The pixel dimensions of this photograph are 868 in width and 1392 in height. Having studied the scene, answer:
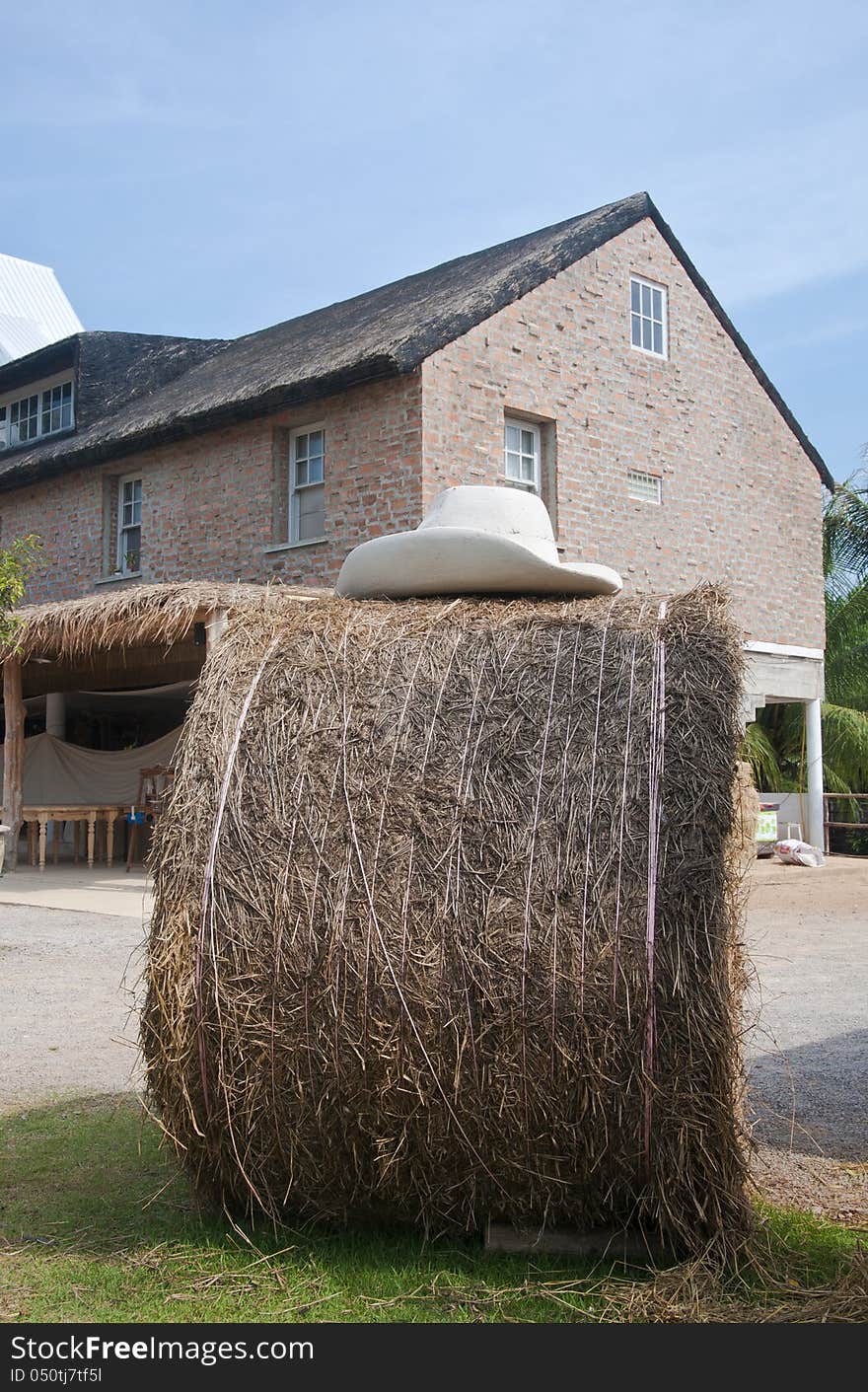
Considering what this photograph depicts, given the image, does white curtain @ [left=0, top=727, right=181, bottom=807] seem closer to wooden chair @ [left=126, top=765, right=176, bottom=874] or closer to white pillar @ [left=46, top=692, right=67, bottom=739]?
wooden chair @ [left=126, top=765, right=176, bottom=874]

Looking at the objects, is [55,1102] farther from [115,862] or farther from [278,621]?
[115,862]

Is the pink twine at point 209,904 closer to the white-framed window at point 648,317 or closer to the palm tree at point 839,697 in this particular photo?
the white-framed window at point 648,317

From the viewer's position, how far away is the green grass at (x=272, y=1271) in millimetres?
3146

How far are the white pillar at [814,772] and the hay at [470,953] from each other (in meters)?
14.7

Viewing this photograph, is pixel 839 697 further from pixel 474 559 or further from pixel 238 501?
pixel 474 559

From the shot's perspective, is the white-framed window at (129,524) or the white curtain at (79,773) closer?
the white curtain at (79,773)

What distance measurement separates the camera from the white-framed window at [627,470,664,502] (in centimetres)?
1467

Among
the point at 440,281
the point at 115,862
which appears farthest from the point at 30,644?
the point at 440,281

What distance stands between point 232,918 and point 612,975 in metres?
1.04

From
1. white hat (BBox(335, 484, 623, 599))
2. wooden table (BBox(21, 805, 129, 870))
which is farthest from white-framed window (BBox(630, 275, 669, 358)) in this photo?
white hat (BBox(335, 484, 623, 599))

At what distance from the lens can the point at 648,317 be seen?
15.3 meters

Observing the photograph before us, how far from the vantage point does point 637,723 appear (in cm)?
362

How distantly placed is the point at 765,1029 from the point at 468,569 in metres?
3.17

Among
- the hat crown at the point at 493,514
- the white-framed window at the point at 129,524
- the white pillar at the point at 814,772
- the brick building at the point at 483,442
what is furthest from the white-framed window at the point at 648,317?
the hat crown at the point at 493,514
